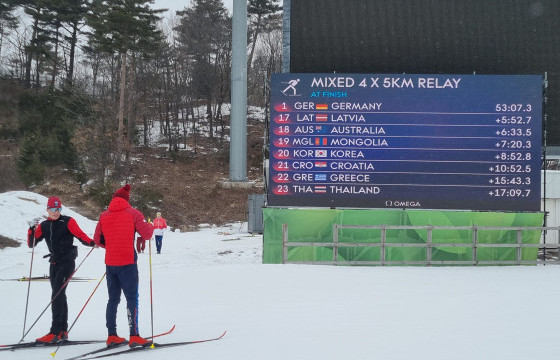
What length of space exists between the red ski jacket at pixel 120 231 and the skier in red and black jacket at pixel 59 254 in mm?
507

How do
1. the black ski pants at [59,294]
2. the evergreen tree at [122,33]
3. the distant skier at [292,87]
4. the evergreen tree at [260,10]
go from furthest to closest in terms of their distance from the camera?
1. the evergreen tree at [260,10]
2. the evergreen tree at [122,33]
3. the distant skier at [292,87]
4. the black ski pants at [59,294]

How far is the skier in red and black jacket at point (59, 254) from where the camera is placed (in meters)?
7.17

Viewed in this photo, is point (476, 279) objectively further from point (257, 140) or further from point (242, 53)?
point (257, 140)

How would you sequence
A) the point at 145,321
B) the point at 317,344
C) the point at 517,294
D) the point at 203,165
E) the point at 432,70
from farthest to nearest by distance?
the point at 203,165 → the point at 432,70 → the point at 517,294 → the point at 145,321 → the point at 317,344

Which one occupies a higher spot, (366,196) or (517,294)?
(366,196)

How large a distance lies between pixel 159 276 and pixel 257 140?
37.8 meters

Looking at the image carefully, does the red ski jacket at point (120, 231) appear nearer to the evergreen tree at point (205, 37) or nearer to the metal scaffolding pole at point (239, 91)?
the metal scaffolding pole at point (239, 91)

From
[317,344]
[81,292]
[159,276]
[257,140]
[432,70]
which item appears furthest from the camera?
[257,140]

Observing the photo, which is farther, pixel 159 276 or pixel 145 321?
pixel 159 276

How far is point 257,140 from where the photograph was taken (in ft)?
169

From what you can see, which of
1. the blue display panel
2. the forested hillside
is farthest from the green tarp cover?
the forested hillside

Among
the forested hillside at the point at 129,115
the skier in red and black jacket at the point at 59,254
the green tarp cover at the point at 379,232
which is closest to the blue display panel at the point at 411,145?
the green tarp cover at the point at 379,232

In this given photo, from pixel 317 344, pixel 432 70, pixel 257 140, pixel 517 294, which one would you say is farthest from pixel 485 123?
pixel 257 140

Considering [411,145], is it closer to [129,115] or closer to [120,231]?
[120,231]
